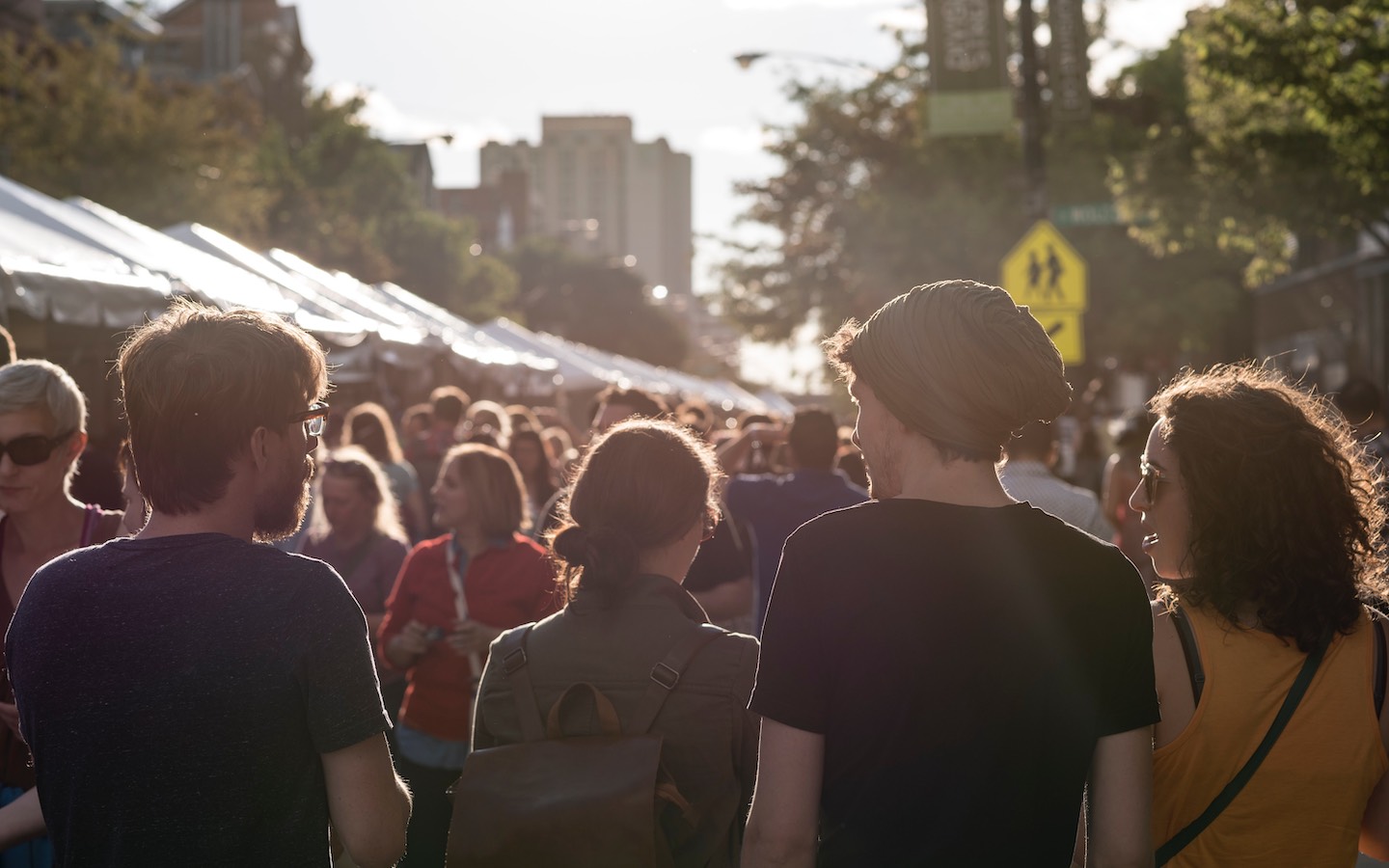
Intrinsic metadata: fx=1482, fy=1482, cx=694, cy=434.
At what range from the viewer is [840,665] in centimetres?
242

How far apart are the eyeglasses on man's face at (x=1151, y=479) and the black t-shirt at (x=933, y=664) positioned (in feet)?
2.00

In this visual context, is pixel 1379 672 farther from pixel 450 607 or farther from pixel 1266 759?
pixel 450 607

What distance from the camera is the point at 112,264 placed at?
8352 millimetres

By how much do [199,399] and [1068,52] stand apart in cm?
1500

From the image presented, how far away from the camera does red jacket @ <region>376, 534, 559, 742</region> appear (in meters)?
5.51

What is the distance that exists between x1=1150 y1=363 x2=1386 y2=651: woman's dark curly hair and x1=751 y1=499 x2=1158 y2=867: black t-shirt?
0.52m

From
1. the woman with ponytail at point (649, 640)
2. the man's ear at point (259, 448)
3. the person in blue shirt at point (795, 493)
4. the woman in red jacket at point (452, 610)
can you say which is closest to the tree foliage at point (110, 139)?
the person in blue shirt at point (795, 493)

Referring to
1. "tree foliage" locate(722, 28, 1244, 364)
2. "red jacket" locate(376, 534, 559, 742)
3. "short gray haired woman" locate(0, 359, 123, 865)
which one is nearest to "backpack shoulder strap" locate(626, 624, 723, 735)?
"short gray haired woman" locate(0, 359, 123, 865)

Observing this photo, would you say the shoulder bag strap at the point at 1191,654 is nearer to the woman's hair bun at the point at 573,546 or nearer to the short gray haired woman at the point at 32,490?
the woman's hair bun at the point at 573,546

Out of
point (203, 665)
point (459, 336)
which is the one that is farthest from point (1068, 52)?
point (203, 665)

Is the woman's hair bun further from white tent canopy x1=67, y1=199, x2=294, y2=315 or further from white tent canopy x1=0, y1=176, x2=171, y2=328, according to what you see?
white tent canopy x1=67, y1=199, x2=294, y2=315

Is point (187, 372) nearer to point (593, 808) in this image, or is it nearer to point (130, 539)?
point (130, 539)

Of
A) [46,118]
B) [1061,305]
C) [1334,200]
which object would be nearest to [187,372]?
[1061,305]

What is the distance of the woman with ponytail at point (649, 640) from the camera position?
3098 mm
